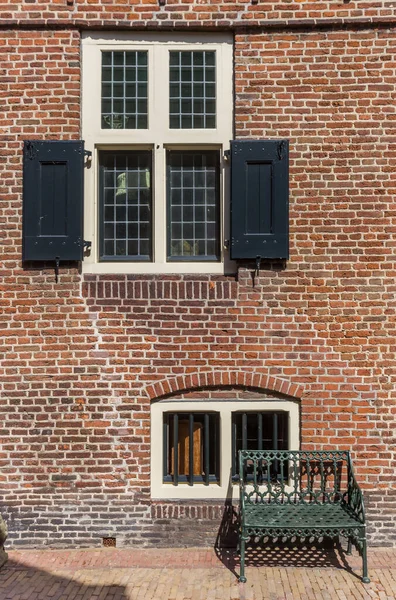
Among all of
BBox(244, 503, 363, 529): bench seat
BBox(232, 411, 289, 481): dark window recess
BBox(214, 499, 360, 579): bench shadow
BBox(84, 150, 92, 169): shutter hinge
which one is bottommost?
BBox(214, 499, 360, 579): bench shadow

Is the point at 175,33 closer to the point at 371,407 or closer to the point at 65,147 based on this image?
the point at 65,147

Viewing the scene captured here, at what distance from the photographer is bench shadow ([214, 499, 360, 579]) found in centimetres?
545

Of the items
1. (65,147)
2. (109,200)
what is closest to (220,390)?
(109,200)

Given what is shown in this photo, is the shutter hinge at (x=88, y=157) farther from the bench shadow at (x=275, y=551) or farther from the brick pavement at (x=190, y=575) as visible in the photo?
the brick pavement at (x=190, y=575)

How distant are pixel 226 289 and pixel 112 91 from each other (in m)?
2.51

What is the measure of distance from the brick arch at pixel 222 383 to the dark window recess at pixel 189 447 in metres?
0.32

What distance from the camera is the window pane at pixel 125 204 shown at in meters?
6.10

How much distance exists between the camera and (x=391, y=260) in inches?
232

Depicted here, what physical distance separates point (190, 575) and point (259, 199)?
3.81 m

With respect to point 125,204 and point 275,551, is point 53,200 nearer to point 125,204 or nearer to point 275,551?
point 125,204

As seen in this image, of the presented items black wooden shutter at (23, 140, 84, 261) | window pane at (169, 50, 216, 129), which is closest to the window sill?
black wooden shutter at (23, 140, 84, 261)

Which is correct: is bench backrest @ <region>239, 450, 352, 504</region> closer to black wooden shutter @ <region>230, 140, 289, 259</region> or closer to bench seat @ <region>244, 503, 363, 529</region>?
bench seat @ <region>244, 503, 363, 529</region>

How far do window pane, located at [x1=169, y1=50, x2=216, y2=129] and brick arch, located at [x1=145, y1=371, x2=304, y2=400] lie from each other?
8.92 ft

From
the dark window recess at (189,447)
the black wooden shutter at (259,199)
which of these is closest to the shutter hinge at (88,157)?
the black wooden shutter at (259,199)
